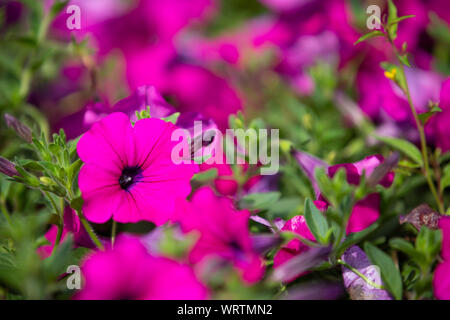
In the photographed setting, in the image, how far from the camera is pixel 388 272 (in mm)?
446

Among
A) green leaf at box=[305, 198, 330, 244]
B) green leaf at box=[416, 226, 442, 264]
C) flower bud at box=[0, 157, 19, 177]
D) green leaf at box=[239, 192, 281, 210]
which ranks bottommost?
green leaf at box=[416, 226, 442, 264]

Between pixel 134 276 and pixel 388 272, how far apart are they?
0.79 ft

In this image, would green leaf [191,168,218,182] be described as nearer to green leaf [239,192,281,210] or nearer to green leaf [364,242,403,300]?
green leaf [239,192,281,210]

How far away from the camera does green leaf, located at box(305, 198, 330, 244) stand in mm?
445

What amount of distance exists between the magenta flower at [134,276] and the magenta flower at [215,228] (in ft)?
0.11

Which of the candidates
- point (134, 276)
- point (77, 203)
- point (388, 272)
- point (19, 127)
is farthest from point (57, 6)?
point (388, 272)

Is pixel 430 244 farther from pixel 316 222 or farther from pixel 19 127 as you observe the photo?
pixel 19 127

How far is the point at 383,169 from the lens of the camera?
1.49 feet

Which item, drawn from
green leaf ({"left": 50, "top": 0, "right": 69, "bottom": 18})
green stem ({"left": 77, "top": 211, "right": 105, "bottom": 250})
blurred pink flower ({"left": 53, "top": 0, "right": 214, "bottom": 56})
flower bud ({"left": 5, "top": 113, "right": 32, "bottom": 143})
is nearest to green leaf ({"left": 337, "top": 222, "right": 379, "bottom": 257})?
green stem ({"left": 77, "top": 211, "right": 105, "bottom": 250})

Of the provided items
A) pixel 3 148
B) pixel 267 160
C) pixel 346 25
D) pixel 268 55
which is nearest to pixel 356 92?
pixel 346 25

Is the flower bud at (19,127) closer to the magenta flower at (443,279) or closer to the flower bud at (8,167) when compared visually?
the flower bud at (8,167)

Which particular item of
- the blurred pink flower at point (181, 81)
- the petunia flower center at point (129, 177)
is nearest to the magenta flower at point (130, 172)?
the petunia flower center at point (129, 177)

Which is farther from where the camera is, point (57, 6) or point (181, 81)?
point (181, 81)

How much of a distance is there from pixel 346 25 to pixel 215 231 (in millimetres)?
570
